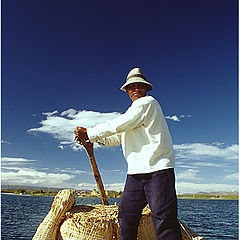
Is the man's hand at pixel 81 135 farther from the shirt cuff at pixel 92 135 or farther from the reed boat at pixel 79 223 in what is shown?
the reed boat at pixel 79 223

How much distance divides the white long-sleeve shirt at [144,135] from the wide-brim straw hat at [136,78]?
0.32m

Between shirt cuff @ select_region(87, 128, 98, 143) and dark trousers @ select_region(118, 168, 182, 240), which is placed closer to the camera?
dark trousers @ select_region(118, 168, 182, 240)

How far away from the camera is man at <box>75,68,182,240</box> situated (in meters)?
2.54

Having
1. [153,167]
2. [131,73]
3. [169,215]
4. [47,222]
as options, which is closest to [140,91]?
[131,73]

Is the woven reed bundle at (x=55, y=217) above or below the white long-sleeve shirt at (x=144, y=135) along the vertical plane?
below

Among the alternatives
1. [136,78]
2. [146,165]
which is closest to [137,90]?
[136,78]

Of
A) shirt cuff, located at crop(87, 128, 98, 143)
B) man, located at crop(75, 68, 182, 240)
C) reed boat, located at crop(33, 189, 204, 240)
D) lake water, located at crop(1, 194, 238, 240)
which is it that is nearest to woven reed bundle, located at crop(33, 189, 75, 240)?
reed boat, located at crop(33, 189, 204, 240)

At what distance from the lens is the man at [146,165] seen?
2.54 m

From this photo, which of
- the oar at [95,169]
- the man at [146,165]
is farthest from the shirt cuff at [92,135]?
the oar at [95,169]

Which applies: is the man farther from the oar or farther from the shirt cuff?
the oar

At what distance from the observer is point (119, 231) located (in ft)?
10.0

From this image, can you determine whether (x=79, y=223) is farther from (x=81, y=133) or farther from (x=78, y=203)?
(x=81, y=133)

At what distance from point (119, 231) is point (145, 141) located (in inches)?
44.5

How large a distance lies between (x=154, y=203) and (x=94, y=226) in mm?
802
